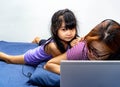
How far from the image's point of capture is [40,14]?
2.39m

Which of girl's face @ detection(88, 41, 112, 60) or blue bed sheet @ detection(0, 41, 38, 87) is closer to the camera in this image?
girl's face @ detection(88, 41, 112, 60)

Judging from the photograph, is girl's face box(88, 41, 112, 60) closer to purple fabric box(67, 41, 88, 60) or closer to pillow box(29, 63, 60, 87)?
purple fabric box(67, 41, 88, 60)

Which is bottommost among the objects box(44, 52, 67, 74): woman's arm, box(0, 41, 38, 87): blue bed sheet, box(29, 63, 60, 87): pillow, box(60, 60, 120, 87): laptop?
box(0, 41, 38, 87): blue bed sheet

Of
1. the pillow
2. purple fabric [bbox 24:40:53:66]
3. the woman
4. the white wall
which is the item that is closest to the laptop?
the woman

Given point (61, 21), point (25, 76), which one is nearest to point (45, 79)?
point (25, 76)

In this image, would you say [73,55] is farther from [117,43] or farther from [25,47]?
[25,47]

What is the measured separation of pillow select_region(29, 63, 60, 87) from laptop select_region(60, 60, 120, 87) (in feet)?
1.98

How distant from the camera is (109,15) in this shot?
2.33 meters

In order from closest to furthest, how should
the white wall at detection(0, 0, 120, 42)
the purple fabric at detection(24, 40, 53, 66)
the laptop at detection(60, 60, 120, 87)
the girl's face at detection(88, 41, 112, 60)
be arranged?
the laptop at detection(60, 60, 120, 87), the girl's face at detection(88, 41, 112, 60), the purple fabric at detection(24, 40, 53, 66), the white wall at detection(0, 0, 120, 42)

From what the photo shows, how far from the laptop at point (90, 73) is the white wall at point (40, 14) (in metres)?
1.70

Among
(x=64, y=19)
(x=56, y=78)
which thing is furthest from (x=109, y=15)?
(x=56, y=78)

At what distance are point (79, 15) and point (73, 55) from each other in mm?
1096

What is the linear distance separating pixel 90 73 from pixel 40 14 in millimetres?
1789

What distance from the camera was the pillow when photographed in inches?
50.6
